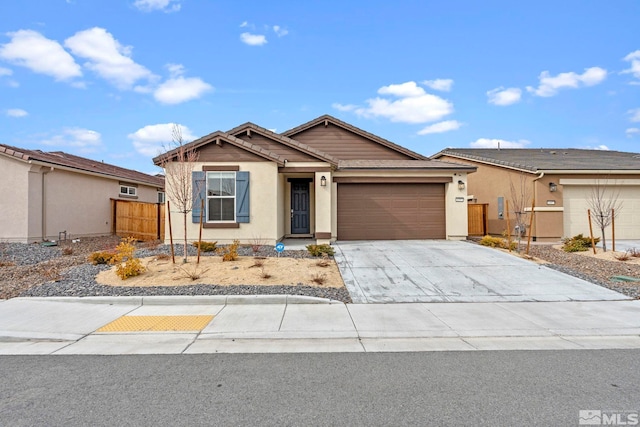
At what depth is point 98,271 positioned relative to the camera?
29.3 feet

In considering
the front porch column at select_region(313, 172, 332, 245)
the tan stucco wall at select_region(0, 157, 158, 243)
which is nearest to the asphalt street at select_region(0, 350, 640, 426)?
the front porch column at select_region(313, 172, 332, 245)

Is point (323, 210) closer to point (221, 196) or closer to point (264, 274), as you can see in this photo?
point (221, 196)

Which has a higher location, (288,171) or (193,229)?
(288,171)

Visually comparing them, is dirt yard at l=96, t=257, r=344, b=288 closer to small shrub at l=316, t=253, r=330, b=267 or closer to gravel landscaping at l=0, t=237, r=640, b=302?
small shrub at l=316, t=253, r=330, b=267

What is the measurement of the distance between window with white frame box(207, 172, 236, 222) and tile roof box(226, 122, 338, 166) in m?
2.23

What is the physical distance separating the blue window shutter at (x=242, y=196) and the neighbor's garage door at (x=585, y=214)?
42.6 feet

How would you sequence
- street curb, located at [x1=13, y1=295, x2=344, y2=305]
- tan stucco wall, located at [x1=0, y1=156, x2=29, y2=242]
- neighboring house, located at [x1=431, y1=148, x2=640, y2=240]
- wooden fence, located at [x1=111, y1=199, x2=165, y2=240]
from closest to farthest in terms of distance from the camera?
street curb, located at [x1=13, y1=295, x2=344, y2=305] → tan stucco wall, located at [x1=0, y1=156, x2=29, y2=242] → neighboring house, located at [x1=431, y1=148, x2=640, y2=240] → wooden fence, located at [x1=111, y1=199, x2=165, y2=240]

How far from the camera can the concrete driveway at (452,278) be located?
7.45 meters

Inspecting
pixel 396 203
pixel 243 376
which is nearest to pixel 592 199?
pixel 396 203

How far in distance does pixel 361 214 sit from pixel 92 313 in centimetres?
1007

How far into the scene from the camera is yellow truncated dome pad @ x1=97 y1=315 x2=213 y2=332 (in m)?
5.57

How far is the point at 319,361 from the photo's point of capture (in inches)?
173

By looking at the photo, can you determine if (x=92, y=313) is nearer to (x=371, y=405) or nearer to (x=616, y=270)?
(x=371, y=405)

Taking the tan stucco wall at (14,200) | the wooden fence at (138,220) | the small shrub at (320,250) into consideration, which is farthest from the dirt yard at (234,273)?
the tan stucco wall at (14,200)
